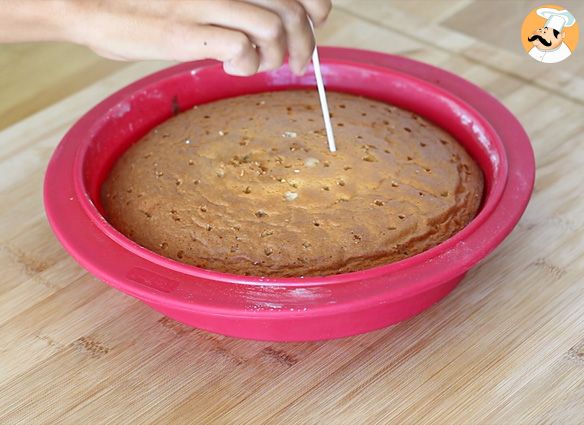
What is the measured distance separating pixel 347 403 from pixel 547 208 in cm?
44

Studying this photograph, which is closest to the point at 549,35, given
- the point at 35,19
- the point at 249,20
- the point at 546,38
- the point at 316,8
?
the point at 546,38

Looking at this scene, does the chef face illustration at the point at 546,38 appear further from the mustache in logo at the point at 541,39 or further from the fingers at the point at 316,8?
the fingers at the point at 316,8

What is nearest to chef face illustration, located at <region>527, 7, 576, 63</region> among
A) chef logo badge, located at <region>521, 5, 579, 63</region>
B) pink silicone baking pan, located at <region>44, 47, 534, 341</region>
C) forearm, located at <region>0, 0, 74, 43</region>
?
chef logo badge, located at <region>521, 5, 579, 63</region>

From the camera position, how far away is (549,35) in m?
1.26

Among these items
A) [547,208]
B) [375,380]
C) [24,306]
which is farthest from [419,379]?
[24,306]

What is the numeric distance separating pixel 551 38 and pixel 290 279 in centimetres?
63

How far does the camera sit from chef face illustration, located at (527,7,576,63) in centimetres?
125

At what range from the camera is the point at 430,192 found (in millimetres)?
1074

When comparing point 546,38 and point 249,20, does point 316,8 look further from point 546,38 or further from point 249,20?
point 546,38

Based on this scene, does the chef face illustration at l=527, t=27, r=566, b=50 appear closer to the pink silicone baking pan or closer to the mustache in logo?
the mustache in logo

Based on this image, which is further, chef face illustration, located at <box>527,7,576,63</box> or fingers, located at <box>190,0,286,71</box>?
chef face illustration, located at <box>527,7,576,63</box>

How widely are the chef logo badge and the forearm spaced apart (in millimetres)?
670

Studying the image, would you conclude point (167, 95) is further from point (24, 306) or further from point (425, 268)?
point (425, 268)

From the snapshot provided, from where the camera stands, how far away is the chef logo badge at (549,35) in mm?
1253
